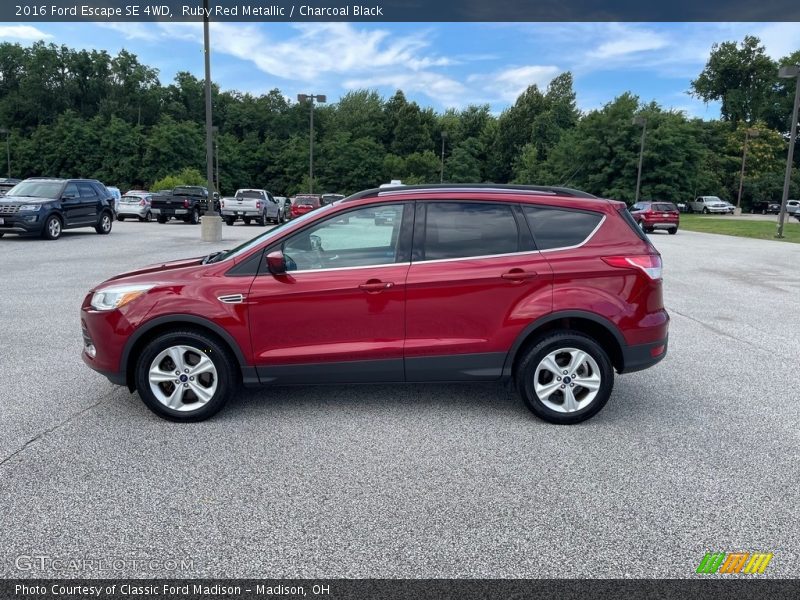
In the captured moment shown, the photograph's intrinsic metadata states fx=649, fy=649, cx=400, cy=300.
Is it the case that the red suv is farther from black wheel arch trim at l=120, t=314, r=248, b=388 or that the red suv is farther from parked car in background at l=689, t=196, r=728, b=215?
parked car in background at l=689, t=196, r=728, b=215

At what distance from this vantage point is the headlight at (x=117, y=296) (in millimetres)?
4723

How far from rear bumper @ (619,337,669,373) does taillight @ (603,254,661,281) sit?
1.69 feet

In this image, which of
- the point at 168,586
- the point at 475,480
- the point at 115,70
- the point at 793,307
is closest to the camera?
the point at 168,586

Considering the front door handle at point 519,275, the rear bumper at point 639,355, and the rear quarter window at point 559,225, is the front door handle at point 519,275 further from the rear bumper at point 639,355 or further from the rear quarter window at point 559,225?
the rear bumper at point 639,355

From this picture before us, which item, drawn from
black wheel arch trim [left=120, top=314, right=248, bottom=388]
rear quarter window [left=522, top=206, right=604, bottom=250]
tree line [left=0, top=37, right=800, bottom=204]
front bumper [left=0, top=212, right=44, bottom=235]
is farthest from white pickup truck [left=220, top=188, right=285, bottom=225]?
tree line [left=0, top=37, right=800, bottom=204]

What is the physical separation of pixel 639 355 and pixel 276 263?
277 centimetres

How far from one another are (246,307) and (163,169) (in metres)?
83.8

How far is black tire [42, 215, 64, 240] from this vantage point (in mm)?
19688

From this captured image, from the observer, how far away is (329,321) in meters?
4.72

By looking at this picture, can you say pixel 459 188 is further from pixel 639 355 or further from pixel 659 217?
pixel 659 217

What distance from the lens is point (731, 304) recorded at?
10758 mm

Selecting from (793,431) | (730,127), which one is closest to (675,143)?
(730,127)

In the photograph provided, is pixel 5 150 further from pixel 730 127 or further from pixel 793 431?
pixel 793 431

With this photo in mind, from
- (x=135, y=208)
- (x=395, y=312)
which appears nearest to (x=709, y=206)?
(x=135, y=208)
